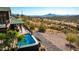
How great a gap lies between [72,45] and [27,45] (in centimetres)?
76

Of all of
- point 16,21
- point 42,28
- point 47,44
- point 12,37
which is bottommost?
point 47,44

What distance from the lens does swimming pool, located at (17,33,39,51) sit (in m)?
3.16

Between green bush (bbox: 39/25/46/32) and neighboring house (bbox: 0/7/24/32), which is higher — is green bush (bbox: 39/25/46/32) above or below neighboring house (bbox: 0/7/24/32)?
below

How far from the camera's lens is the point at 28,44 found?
315 centimetres

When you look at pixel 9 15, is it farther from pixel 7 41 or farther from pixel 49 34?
pixel 49 34

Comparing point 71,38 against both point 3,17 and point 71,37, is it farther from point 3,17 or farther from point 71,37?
point 3,17

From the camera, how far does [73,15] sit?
3.19 meters

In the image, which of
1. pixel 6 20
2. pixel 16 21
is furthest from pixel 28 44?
pixel 6 20

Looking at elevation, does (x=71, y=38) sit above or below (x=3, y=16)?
below

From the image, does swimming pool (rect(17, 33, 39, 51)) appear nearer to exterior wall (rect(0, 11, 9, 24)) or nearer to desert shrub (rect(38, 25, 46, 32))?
desert shrub (rect(38, 25, 46, 32))

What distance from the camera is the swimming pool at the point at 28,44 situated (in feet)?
10.4

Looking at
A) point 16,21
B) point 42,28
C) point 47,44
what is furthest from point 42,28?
point 16,21

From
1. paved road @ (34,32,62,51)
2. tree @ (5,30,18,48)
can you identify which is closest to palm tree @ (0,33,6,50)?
tree @ (5,30,18,48)
